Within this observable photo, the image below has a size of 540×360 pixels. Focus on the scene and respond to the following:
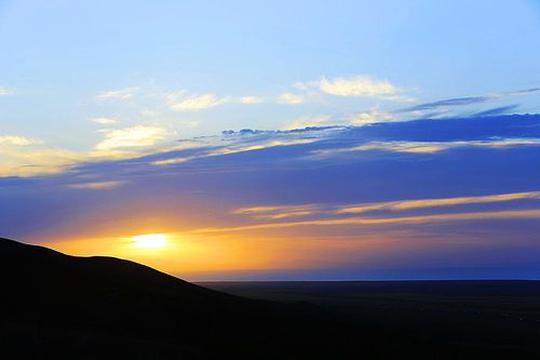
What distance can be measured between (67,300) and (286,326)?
51.0 ft

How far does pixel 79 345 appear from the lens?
42.2 m

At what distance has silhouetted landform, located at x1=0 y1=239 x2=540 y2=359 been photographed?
42938 millimetres

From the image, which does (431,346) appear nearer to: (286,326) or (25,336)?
(286,326)

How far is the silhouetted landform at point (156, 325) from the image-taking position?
42938 mm

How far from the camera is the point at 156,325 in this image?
170 feet

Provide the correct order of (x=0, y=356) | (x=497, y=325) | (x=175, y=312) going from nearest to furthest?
(x=0, y=356) → (x=175, y=312) → (x=497, y=325)

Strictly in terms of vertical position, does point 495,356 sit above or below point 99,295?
below

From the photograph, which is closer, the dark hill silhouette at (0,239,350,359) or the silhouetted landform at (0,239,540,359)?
the dark hill silhouette at (0,239,350,359)

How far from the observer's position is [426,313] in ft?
320

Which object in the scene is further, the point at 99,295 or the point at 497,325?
the point at 497,325

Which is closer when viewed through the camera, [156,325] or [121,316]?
[156,325]

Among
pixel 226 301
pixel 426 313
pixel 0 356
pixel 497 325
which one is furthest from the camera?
pixel 426 313

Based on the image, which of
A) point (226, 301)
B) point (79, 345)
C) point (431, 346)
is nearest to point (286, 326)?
point (226, 301)

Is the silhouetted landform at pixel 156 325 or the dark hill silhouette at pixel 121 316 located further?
the silhouetted landform at pixel 156 325
